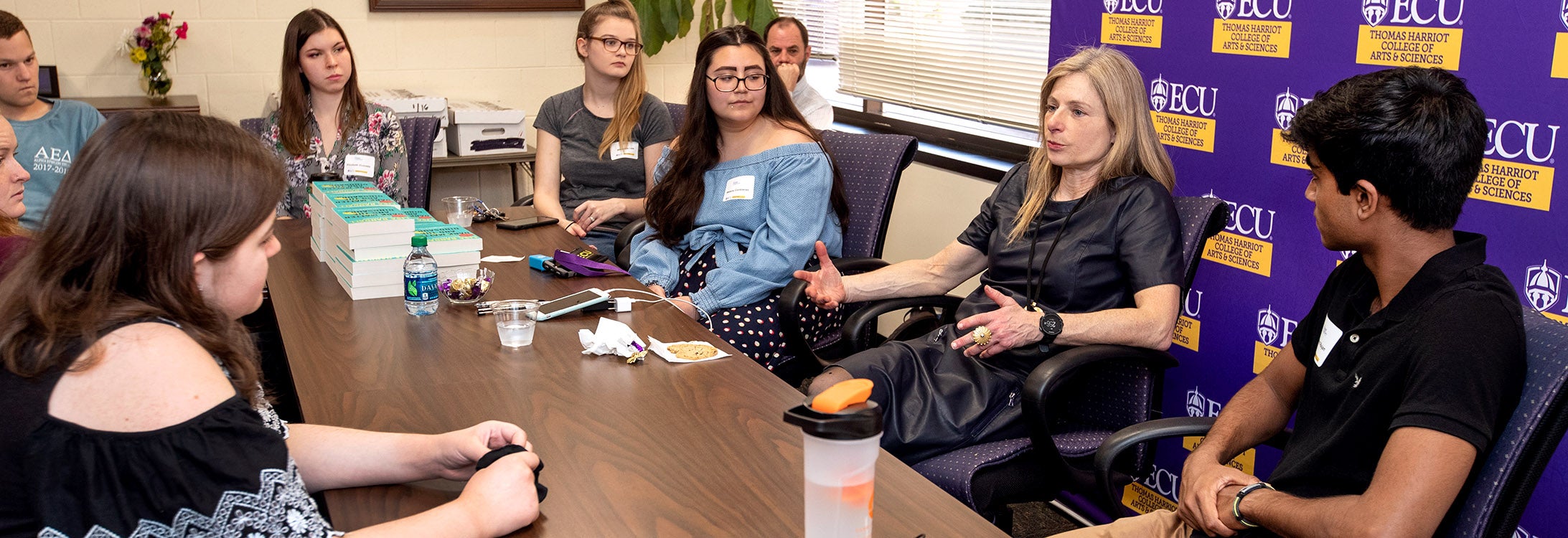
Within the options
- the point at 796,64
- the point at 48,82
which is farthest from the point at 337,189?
the point at 48,82

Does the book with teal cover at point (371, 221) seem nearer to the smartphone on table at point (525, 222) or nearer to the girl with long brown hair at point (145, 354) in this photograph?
the smartphone on table at point (525, 222)

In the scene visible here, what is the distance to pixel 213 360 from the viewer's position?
1.11 meters

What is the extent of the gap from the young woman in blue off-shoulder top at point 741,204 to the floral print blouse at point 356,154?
936 mm

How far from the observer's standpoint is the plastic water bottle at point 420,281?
2199mm

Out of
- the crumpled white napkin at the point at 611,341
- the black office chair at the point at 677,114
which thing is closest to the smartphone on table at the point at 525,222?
the black office chair at the point at 677,114

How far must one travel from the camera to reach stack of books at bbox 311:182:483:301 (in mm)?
2375

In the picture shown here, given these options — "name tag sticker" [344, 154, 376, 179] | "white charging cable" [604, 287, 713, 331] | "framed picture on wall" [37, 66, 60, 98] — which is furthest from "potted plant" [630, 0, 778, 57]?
"white charging cable" [604, 287, 713, 331]

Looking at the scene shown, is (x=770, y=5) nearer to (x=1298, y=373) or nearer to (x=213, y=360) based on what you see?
(x=1298, y=373)

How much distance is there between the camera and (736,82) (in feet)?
9.64

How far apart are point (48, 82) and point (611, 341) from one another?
12.2 feet

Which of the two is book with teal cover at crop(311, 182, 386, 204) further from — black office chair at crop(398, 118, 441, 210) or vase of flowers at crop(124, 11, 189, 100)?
vase of flowers at crop(124, 11, 189, 100)

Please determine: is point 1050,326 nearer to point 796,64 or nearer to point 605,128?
point 605,128

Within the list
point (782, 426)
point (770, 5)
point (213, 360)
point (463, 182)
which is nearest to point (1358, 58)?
point (782, 426)

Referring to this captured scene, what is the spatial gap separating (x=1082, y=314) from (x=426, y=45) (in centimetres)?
394
